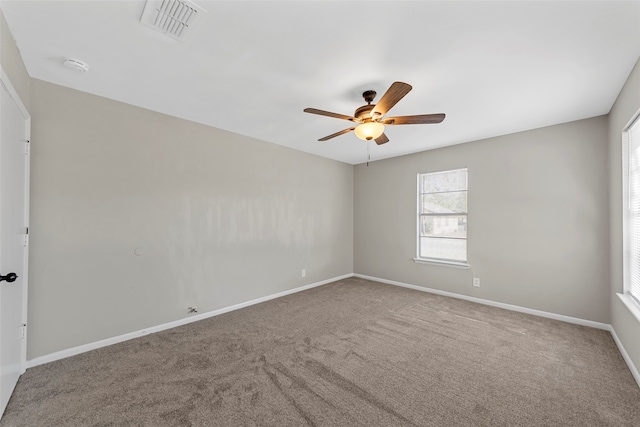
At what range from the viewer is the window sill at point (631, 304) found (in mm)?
2117

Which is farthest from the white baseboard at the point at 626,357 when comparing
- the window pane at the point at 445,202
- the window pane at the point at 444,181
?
the window pane at the point at 444,181

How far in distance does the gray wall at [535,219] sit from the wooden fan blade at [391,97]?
2.50m

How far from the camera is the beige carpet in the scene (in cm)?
173

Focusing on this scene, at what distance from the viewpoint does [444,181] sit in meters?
4.48

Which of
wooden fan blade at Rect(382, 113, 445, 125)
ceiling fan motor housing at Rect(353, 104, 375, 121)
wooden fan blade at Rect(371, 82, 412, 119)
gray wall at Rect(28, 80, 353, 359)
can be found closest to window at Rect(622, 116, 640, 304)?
wooden fan blade at Rect(382, 113, 445, 125)

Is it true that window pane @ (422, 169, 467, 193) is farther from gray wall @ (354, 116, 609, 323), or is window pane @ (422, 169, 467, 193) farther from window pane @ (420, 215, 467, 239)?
window pane @ (420, 215, 467, 239)

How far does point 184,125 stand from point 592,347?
197 inches

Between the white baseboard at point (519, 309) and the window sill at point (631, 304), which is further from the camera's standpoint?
the white baseboard at point (519, 309)

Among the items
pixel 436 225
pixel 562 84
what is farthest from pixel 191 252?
pixel 562 84

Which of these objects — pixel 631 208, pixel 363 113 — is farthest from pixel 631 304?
pixel 363 113

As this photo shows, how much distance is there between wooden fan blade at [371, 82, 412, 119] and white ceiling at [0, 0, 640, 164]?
0.25 metres

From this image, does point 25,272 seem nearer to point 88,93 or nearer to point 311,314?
point 88,93

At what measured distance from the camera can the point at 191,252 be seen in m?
3.28

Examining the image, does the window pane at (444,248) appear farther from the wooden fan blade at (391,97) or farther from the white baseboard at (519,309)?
the wooden fan blade at (391,97)
